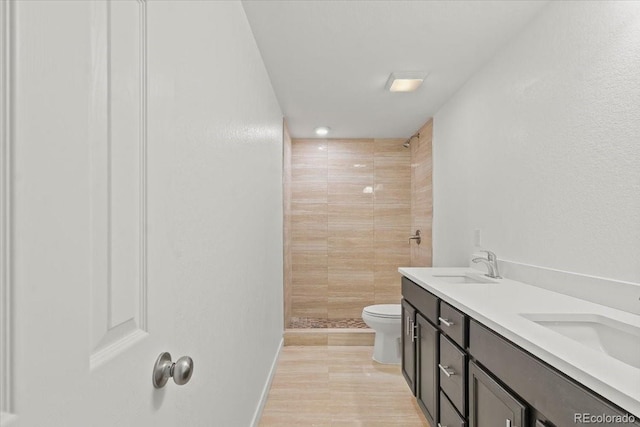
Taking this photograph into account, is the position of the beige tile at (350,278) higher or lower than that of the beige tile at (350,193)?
lower

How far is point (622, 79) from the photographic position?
1.44 meters

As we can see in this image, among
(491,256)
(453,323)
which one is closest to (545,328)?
(453,323)

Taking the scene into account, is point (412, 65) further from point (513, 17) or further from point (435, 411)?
point (435, 411)

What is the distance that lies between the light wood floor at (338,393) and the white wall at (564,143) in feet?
4.02

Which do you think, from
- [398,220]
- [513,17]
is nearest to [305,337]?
[398,220]

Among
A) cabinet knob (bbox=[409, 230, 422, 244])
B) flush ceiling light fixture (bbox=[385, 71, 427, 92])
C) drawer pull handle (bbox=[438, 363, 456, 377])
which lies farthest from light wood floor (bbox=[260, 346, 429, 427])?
flush ceiling light fixture (bbox=[385, 71, 427, 92])

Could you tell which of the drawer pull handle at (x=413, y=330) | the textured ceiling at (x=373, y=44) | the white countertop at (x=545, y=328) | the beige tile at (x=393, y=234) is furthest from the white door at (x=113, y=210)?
the beige tile at (x=393, y=234)

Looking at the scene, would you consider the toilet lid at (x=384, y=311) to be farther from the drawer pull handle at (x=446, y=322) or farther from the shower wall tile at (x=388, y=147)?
the shower wall tile at (x=388, y=147)

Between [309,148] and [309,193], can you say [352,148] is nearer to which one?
[309,148]

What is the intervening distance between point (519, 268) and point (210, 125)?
1788 mm

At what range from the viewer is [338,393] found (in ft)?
9.14

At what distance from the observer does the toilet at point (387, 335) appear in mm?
3309

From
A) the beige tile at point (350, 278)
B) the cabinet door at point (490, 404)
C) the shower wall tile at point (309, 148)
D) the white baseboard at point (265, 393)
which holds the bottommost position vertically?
the white baseboard at point (265, 393)

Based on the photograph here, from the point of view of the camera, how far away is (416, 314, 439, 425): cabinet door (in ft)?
6.46
